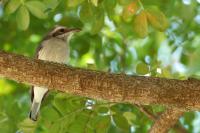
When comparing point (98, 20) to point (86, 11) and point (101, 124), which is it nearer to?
point (86, 11)

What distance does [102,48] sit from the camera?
21.8 ft

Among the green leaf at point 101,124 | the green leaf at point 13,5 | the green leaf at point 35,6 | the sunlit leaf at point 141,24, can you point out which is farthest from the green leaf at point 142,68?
the green leaf at point 13,5

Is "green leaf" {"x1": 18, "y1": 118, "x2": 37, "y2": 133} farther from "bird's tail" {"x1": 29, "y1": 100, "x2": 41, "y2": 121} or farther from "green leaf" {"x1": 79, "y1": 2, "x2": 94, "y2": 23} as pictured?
"green leaf" {"x1": 79, "y1": 2, "x2": 94, "y2": 23}

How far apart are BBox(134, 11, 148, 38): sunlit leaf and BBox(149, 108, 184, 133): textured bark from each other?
0.71 meters

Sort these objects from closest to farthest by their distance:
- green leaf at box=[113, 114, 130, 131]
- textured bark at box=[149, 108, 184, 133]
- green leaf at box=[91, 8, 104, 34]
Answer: textured bark at box=[149, 108, 184, 133]
green leaf at box=[113, 114, 130, 131]
green leaf at box=[91, 8, 104, 34]

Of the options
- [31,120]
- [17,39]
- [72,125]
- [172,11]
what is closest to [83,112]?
[72,125]

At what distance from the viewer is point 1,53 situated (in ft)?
11.2

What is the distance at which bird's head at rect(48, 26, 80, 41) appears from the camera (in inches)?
238

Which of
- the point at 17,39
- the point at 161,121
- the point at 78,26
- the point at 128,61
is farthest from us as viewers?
the point at 128,61

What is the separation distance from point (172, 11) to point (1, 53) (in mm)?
2733

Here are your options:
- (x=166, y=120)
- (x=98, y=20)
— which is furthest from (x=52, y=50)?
(x=166, y=120)

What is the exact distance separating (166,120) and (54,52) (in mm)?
2286

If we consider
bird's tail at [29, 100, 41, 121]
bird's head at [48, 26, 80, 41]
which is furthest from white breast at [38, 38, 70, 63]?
bird's tail at [29, 100, 41, 121]

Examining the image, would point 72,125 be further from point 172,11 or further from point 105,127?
point 172,11
